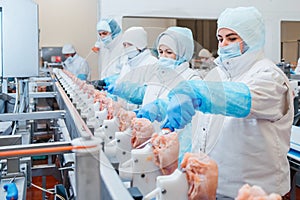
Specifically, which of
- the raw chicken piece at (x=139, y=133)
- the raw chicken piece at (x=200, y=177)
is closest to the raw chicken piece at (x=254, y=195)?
the raw chicken piece at (x=200, y=177)

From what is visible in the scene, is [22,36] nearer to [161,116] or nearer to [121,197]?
[161,116]

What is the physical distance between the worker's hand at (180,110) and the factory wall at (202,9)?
412cm

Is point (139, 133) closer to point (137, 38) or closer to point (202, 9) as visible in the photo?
point (137, 38)

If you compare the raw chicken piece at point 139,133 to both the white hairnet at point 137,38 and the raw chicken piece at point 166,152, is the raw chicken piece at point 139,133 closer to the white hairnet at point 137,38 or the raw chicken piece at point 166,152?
the raw chicken piece at point 166,152

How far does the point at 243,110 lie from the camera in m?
1.11

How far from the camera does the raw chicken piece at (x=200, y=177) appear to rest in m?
0.69

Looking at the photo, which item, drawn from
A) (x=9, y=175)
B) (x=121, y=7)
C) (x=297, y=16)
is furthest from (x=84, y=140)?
(x=297, y=16)

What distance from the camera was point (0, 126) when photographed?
78.4 inches

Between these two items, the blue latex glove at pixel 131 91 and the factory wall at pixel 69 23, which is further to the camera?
the factory wall at pixel 69 23

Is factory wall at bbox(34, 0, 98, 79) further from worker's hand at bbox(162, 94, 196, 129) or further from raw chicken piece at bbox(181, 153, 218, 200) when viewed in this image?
raw chicken piece at bbox(181, 153, 218, 200)

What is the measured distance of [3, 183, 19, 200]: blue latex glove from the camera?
118cm

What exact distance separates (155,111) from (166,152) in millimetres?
558

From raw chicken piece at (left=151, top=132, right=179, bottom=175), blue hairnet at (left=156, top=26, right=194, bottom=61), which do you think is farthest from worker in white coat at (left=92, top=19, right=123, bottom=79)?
raw chicken piece at (left=151, top=132, right=179, bottom=175)

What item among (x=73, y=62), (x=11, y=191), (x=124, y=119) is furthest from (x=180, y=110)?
(x=73, y=62)
